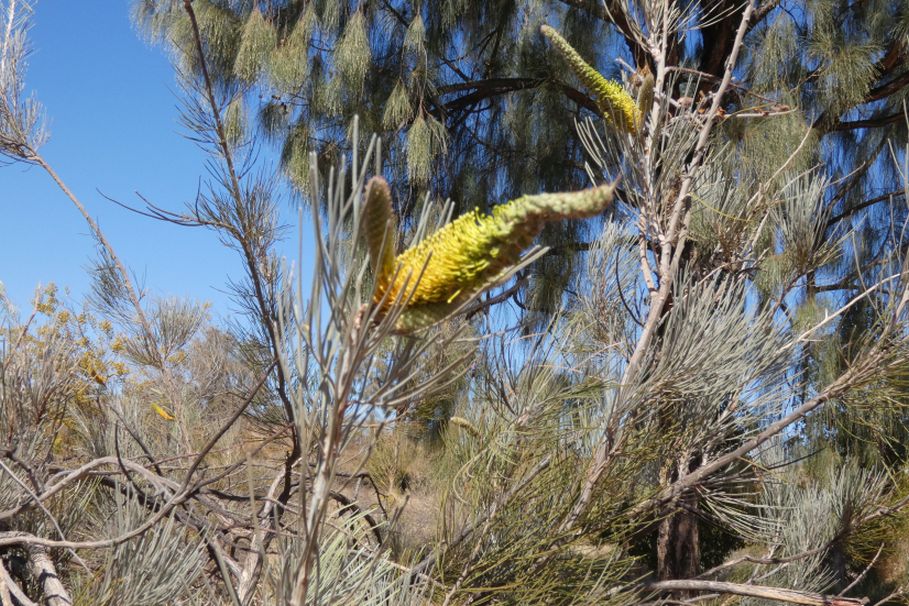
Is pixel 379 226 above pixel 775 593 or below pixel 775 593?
above

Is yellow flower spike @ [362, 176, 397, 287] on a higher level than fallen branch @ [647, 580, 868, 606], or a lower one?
higher

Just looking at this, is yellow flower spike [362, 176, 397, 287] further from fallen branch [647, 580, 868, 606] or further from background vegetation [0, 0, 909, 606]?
fallen branch [647, 580, 868, 606]

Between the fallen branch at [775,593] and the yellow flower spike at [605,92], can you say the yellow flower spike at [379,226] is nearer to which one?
the yellow flower spike at [605,92]

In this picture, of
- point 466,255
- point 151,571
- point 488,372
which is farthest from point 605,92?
point 151,571

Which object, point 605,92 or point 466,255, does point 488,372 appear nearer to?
point 605,92

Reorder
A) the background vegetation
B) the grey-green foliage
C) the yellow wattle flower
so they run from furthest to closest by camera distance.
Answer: the grey-green foliage → the background vegetation → the yellow wattle flower

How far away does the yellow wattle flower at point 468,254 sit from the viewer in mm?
250

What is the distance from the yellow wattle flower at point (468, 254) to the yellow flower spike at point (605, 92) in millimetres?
410

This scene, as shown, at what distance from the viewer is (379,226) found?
28 cm

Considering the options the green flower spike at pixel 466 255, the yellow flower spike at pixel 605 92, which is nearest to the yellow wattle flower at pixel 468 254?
the green flower spike at pixel 466 255

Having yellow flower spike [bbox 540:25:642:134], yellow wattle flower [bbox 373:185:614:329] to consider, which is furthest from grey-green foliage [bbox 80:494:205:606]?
yellow flower spike [bbox 540:25:642:134]

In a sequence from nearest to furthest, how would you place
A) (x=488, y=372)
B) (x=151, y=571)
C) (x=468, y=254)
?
(x=468, y=254) → (x=151, y=571) → (x=488, y=372)

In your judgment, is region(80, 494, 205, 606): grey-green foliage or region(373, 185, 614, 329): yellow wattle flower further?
region(80, 494, 205, 606): grey-green foliage

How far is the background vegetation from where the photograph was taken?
376mm
